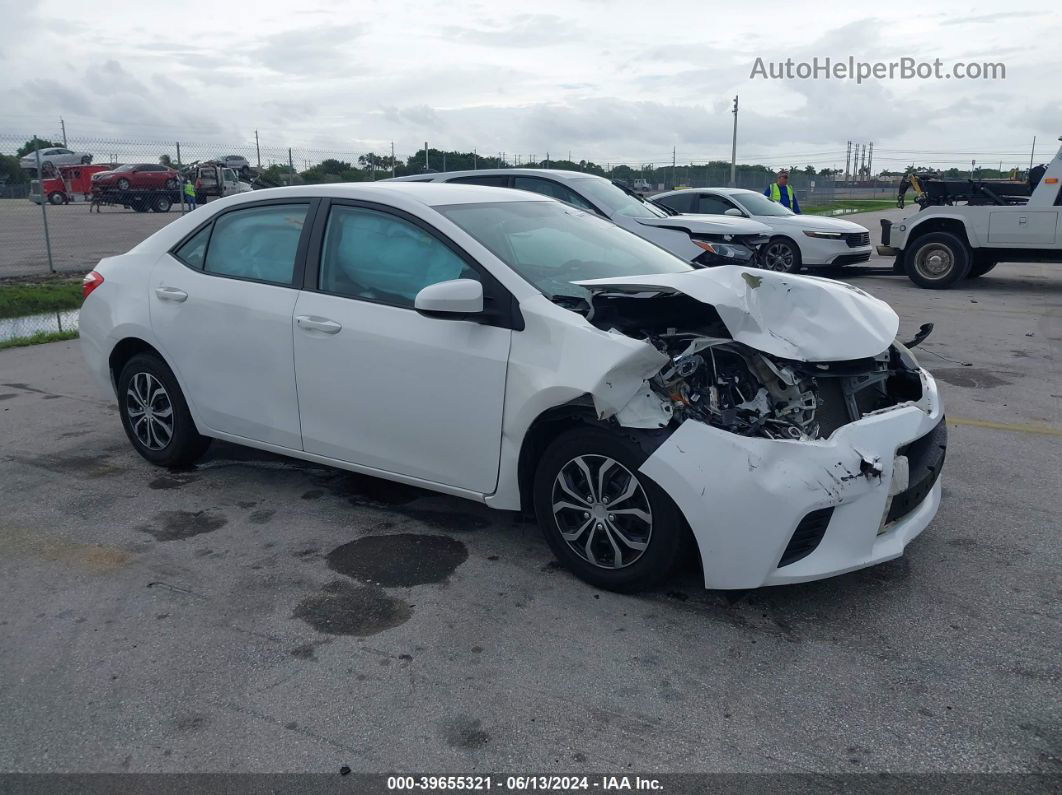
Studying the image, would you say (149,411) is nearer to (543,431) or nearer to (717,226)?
(543,431)

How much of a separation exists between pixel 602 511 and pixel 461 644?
0.77 metres

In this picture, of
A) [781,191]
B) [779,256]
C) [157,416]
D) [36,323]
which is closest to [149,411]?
[157,416]

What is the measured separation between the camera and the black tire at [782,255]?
570 inches

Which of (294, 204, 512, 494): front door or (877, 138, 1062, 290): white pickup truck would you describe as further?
(877, 138, 1062, 290): white pickup truck

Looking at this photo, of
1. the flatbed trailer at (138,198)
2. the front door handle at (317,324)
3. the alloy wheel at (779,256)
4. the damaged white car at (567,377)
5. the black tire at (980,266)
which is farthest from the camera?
the flatbed trailer at (138,198)

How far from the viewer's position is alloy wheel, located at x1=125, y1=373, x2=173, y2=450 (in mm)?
5281

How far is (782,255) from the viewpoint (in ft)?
47.9

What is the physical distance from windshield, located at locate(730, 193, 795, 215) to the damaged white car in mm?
10672

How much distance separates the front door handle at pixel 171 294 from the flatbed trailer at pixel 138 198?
27221 mm

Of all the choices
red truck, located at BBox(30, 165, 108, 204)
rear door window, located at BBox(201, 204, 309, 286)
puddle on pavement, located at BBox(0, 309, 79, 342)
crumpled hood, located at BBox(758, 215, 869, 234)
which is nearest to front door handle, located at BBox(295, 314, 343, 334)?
rear door window, located at BBox(201, 204, 309, 286)

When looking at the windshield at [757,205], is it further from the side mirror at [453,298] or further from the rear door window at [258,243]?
the side mirror at [453,298]

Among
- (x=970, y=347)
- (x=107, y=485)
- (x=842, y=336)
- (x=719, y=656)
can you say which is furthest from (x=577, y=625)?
(x=970, y=347)

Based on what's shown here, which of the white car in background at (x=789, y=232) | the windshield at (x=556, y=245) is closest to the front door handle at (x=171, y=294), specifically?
the windshield at (x=556, y=245)

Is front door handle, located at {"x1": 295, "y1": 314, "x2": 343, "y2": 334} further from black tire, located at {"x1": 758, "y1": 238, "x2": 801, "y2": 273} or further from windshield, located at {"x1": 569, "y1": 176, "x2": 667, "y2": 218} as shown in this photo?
black tire, located at {"x1": 758, "y1": 238, "x2": 801, "y2": 273}
